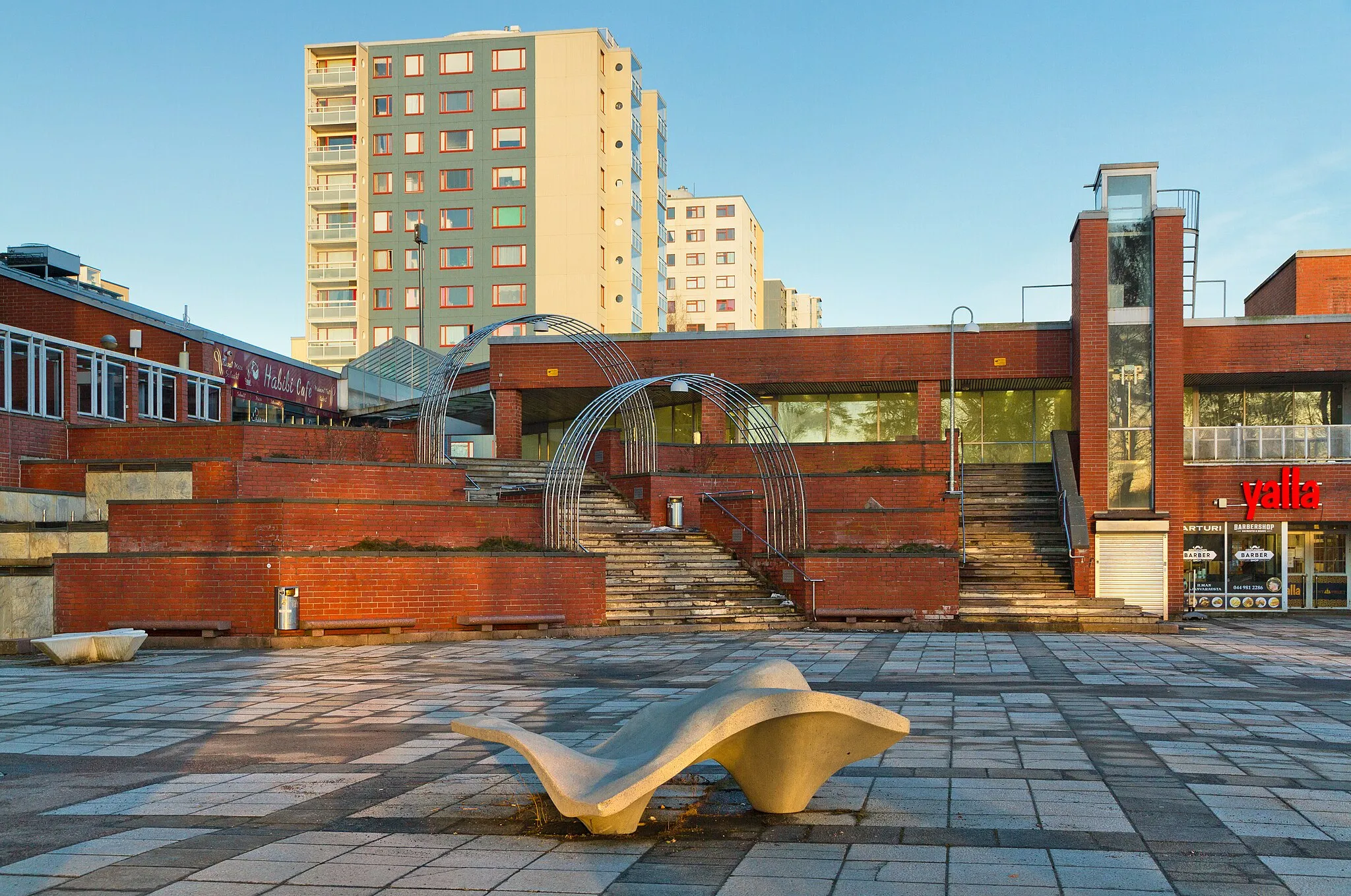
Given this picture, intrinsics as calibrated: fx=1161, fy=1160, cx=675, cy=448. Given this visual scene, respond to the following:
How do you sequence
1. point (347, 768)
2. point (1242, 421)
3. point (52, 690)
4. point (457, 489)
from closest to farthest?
point (347, 768) → point (52, 690) → point (457, 489) → point (1242, 421)

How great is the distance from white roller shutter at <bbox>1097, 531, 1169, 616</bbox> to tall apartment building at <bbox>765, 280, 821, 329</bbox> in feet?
271

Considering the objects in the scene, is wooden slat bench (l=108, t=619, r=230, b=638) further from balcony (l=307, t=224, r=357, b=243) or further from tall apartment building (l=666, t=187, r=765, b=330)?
tall apartment building (l=666, t=187, r=765, b=330)

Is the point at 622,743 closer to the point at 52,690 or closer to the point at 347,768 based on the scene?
the point at 347,768

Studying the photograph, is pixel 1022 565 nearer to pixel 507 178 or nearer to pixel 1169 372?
pixel 1169 372

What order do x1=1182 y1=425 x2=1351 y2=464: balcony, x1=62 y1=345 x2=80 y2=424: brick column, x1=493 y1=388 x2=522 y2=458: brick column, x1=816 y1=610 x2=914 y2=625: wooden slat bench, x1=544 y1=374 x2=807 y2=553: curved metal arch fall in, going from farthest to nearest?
x1=493 y1=388 x2=522 y2=458: brick column < x1=1182 y1=425 x2=1351 y2=464: balcony < x1=62 y1=345 x2=80 y2=424: brick column < x1=544 y1=374 x2=807 y2=553: curved metal arch < x1=816 y1=610 x2=914 y2=625: wooden slat bench

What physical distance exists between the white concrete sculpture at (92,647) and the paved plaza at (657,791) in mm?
1087

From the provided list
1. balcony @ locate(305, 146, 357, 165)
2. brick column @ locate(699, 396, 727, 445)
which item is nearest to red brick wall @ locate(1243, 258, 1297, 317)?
brick column @ locate(699, 396, 727, 445)

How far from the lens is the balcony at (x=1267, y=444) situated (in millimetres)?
27125

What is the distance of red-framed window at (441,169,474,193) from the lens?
66.1 meters

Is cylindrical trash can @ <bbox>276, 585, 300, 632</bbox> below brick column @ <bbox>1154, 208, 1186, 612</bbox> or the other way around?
below

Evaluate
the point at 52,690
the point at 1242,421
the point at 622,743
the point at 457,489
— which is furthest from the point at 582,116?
the point at 622,743

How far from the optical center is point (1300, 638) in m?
19.2

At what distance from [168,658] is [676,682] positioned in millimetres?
Answer: 7078

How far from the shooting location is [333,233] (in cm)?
6731
